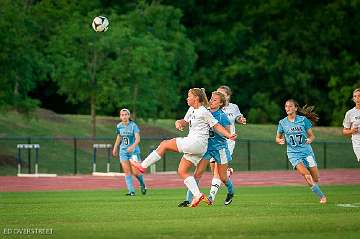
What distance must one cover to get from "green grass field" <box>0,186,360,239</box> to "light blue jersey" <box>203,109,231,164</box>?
90 centimetres

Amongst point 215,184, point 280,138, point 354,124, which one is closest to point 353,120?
point 354,124

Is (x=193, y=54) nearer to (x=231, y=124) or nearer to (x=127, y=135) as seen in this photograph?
(x=127, y=135)

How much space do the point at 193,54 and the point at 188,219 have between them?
50132 millimetres

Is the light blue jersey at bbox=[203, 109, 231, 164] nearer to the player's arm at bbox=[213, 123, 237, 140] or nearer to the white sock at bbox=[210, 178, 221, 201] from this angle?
the white sock at bbox=[210, 178, 221, 201]

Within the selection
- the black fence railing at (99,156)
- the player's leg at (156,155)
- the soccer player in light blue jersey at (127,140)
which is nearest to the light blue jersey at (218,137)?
the player's leg at (156,155)

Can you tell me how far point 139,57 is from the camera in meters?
50.2

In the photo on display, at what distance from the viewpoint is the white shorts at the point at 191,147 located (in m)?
18.2

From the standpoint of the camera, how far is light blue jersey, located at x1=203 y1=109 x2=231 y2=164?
1936 centimetres

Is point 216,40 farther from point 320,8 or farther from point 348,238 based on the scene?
point 348,238

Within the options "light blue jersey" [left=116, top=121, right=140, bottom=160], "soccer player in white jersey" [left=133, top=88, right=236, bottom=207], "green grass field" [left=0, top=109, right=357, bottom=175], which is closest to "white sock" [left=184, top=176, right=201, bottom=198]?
"soccer player in white jersey" [left=133, top=88, right=236, bottom=207]

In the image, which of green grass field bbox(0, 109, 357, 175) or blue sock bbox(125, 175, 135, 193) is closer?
blue sock bbox(125, 175, 135, 193)

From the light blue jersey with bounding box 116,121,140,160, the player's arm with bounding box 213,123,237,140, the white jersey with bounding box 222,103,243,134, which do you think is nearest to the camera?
the player's arm with bounding box 213,123,237,140

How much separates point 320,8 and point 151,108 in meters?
30.4

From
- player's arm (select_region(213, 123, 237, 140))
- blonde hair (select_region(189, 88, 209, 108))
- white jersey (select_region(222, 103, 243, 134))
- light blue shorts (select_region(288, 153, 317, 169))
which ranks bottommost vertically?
light blue shorts (select_region(288, 153, 317, 169))
